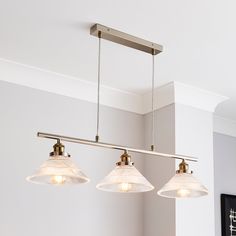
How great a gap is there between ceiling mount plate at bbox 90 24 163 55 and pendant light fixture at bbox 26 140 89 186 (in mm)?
638

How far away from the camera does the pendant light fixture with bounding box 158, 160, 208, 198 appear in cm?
217

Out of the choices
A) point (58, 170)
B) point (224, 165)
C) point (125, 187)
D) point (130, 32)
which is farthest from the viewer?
point (224, 165)

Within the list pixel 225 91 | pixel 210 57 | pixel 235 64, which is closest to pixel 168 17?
pixel 210 57

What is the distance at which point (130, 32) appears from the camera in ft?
7.91

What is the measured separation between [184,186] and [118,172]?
0.30 meters

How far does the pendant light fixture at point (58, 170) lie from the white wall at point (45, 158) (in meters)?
0.74

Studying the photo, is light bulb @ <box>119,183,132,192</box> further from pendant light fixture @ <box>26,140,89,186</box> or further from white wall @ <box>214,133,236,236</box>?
white wall @ <box>214,133,236,236</box>

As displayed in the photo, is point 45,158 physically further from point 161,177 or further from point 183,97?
point 183,97

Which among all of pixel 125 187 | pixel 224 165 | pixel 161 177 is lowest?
pixel 125 187

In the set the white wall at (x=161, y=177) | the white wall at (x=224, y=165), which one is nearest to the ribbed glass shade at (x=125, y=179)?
the white wall at (x=161, y=177)

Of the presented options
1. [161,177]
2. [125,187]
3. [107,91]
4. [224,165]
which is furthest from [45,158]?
[224,165]

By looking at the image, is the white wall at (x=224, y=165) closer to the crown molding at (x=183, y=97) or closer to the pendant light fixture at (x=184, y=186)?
the crown molding at (x=183, y=97)

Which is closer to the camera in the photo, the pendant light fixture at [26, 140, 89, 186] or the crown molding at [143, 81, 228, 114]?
the pendant light fixture at [26, 140, 89, 186]

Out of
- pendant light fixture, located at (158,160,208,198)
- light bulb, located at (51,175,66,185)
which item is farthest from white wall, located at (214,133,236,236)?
light bulb, located at (51,175,66,185)
